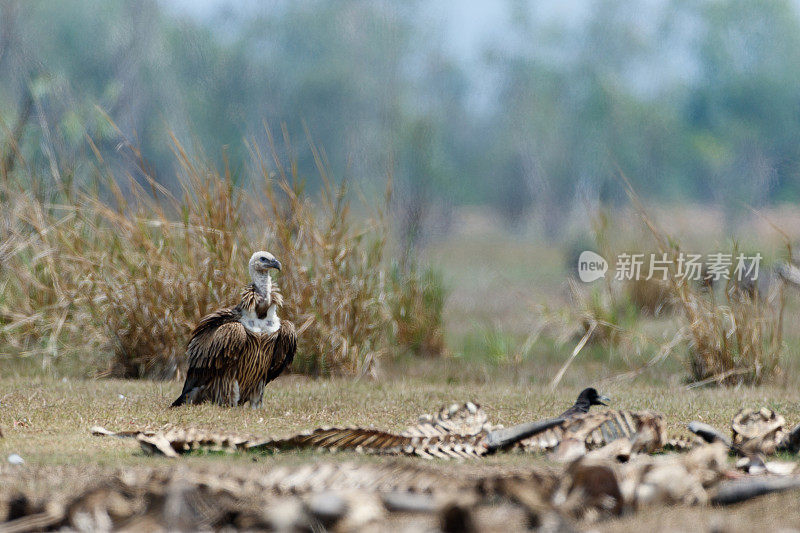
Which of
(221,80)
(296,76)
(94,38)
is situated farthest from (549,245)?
(94,38)

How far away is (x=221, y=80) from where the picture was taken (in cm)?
2195

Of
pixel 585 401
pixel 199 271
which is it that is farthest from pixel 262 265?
pixel 585 401

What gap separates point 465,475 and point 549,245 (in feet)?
45.1

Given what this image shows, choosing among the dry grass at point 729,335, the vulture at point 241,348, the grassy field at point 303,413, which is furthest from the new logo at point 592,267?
the vulture at point 241,348

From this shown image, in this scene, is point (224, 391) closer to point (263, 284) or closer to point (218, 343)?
point (218, 343)

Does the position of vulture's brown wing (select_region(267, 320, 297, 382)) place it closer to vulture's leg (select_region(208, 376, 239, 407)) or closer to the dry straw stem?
vulture's leg (select_region(208, 376, 239, 407))

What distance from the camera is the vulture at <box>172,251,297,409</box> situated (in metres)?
4.54

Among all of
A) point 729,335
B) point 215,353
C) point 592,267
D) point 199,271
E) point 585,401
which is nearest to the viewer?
point 585,401

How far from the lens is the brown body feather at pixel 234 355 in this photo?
4531 millimetres

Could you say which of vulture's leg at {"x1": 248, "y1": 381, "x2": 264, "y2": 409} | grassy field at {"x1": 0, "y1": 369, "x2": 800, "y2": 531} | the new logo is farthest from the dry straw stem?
vulture's leg at {"x1": 248, "y1": 381, "x2": 264, "y2": 409}

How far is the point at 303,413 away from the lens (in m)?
4.54

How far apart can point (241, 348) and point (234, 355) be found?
0.16 ft

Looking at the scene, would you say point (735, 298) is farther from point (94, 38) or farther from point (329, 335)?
point (94, 38)

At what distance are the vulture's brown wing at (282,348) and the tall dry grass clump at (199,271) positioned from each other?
99cm
